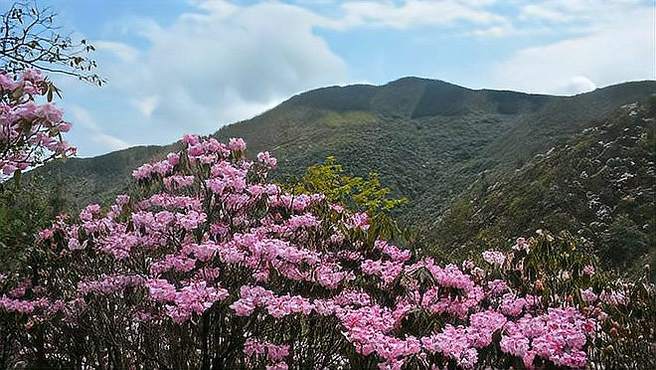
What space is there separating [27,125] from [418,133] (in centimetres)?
3988

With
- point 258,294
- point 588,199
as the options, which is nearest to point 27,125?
point 258,294

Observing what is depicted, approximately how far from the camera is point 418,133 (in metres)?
42.4

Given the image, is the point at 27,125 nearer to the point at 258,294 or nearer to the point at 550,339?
the point at 258,294

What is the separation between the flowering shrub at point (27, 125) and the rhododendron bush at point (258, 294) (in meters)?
0.66

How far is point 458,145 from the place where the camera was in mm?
40781

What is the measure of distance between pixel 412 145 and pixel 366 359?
36.2 meters

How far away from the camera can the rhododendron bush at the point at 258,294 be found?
130 inches

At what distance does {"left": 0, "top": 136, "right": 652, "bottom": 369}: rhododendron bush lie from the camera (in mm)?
3311

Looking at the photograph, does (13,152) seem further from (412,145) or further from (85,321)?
(412,145)

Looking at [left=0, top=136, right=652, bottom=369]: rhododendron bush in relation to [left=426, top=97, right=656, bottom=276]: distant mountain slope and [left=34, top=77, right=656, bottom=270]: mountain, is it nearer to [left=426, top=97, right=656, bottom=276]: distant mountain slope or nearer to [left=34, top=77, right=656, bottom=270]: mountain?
[left=426, top=97, right=656, bottom=276]: distant mountain slope

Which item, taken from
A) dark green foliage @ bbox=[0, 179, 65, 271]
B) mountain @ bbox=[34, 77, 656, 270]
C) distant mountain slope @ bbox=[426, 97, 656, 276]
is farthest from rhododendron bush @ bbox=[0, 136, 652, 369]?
mountain @ bbox=[34, 77, 656, 270]

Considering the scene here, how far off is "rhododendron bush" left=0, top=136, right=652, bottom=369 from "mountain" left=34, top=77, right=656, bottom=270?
17.4 m

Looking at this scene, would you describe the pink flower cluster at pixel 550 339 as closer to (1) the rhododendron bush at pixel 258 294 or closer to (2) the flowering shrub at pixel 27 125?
(1) the rhododendron bush at pixel 258 294

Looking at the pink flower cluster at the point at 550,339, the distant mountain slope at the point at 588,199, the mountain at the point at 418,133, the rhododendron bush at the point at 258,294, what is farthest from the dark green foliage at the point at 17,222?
the mountain at the point at 418,133
